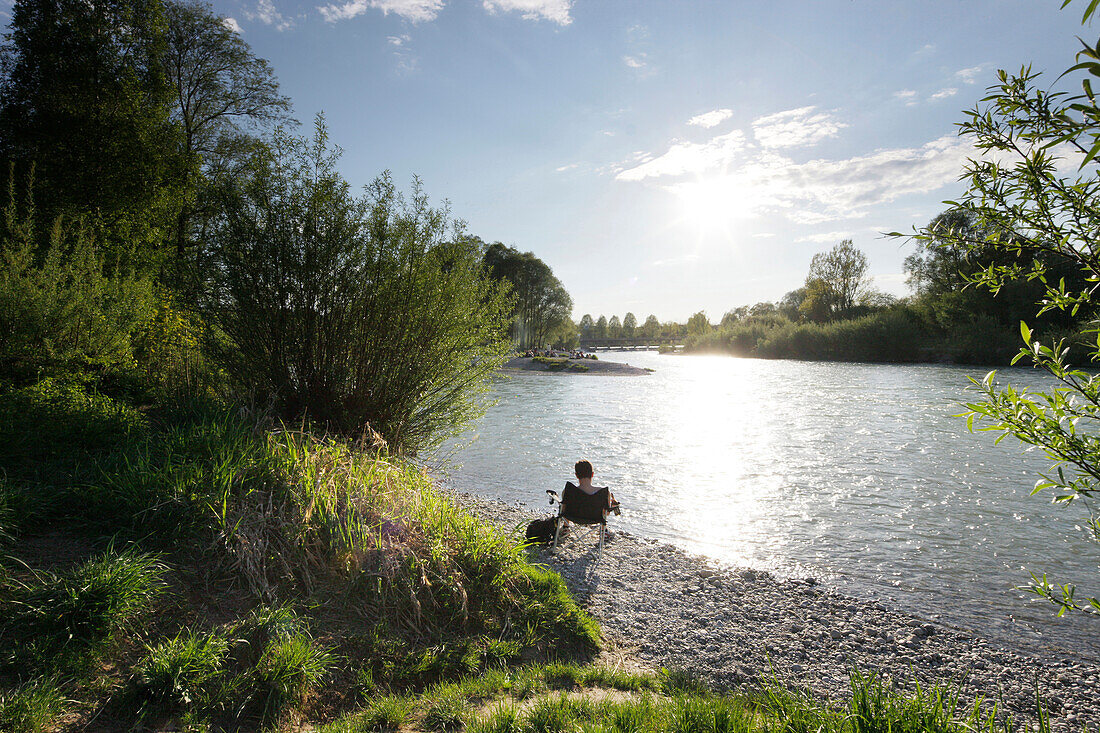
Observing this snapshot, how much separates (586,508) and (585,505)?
0.13 ft

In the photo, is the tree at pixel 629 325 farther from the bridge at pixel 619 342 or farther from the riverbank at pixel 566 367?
the riverbank at pixel 566 367

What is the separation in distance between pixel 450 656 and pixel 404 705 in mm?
697

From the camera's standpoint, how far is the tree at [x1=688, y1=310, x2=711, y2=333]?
315 ft

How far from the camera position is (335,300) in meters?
6.34

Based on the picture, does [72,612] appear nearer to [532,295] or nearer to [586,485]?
[586,485]

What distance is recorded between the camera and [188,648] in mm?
2754

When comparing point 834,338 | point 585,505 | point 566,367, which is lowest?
point 585,505

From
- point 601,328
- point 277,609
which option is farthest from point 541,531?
point 601,328

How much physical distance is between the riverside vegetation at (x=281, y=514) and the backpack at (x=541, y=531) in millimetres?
1382

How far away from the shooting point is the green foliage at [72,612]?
8.44ft

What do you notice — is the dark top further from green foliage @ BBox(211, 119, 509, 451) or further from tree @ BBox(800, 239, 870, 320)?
tree @ BBox(800, 239, 870, 320)

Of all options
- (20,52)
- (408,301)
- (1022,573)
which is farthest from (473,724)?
(20,52)

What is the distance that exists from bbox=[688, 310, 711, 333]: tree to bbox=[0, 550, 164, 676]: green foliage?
314ft

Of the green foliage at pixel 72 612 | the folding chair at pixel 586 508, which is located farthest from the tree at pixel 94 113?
the folding chair at pixel 586 508
